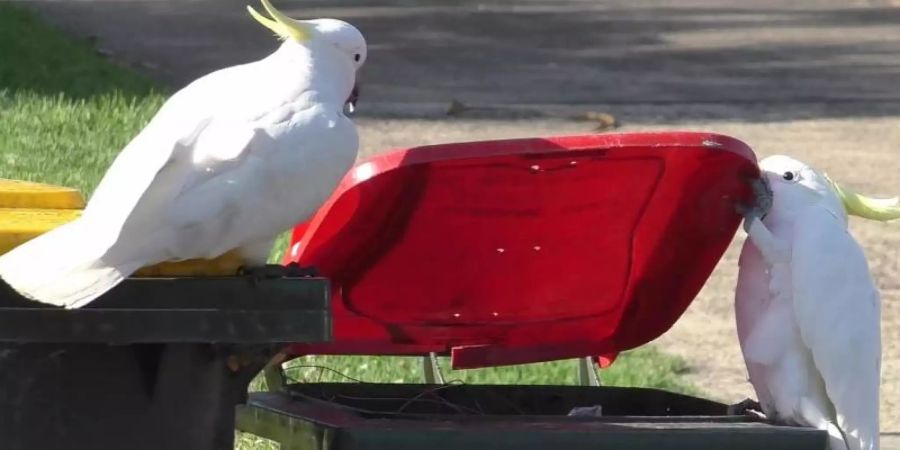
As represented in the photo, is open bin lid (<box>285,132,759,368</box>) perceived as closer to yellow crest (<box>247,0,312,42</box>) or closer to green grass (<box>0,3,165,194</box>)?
yellow crest (<box>247,0,312,42</box>)

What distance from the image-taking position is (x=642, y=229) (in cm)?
323

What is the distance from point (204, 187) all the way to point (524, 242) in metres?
0.90

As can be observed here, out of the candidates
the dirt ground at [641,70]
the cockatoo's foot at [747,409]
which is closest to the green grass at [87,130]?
the dirt ground at [641,70]

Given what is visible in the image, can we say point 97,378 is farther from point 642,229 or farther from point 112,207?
point 642,229

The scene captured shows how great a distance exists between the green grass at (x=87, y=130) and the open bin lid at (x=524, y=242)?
0.89 meters

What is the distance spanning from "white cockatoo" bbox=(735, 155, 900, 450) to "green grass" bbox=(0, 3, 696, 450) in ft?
4.67

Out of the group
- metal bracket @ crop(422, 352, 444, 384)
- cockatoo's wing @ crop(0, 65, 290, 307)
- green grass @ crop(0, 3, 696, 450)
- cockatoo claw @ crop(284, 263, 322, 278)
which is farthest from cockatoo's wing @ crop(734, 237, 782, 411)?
green grass @ crop(0, 3, 696, 450)

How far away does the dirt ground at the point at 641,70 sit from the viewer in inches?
263

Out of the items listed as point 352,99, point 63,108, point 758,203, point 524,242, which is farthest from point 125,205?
point 63,108

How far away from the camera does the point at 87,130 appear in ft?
25.5

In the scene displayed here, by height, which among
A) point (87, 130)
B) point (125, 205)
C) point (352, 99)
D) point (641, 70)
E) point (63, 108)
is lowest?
point (125, 205)

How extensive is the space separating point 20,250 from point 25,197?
1.38 feet

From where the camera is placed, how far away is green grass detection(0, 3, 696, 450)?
4.71 metres

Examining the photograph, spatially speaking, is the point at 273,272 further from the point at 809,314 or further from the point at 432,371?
the point at 432,371
